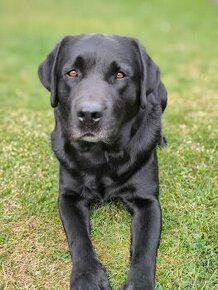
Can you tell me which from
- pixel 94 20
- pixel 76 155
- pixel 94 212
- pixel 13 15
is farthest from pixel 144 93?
pixel 13 15

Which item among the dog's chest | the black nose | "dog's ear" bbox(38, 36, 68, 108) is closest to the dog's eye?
"dog's ear" bbox(38, 36, 68, 108)

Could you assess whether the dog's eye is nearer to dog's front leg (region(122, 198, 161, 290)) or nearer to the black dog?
the black dog

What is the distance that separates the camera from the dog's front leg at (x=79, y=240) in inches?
115

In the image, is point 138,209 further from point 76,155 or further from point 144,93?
point 144,93

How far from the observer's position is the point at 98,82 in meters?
3.29

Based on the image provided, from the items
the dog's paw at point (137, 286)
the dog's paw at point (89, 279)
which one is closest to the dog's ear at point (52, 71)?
the dog's paw at point (89, 279)

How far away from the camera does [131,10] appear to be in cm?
1634

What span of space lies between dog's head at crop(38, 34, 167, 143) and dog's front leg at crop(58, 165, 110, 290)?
41 cm

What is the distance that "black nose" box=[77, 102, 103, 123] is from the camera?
3096mm

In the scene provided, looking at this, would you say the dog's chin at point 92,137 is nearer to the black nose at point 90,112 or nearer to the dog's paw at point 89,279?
the black nose at point 90,112

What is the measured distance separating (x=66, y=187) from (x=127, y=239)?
1.90 ft

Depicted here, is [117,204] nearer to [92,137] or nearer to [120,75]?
[92,137]

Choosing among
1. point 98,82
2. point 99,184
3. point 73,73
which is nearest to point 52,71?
point 73,73

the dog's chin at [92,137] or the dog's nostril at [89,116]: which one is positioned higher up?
the dog's nostril at [89,116]
